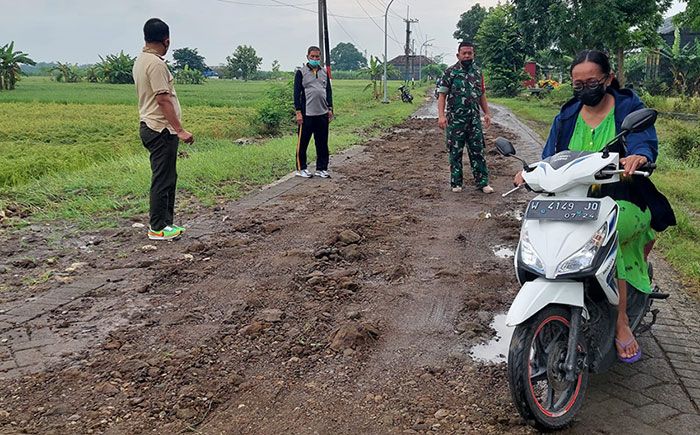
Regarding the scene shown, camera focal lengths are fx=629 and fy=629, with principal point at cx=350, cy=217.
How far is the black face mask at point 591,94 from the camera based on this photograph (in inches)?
129

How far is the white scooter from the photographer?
270 cm

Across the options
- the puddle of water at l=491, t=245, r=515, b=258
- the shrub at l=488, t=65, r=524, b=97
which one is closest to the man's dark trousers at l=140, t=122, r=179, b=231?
the puddle of water at l=491, t=245, r=515, b=258

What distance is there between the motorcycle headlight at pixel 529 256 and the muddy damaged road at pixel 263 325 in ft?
2.22

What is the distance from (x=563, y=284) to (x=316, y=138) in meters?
6.97

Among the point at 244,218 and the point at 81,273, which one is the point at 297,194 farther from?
the point at 81,273

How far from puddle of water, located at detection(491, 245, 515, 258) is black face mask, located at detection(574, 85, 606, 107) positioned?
87.7 inches

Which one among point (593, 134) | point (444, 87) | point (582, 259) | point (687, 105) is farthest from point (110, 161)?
point (687, 105)

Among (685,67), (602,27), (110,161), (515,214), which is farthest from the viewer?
(685,67)

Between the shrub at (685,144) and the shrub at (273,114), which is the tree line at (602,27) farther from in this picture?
the shrub at (273,114)

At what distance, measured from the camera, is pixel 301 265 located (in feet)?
16.6

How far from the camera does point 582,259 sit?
2738 mm

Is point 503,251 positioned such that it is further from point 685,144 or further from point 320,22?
point 320,22

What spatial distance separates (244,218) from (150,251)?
1.38m

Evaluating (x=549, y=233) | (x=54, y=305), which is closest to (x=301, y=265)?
(x=54, y=305)
